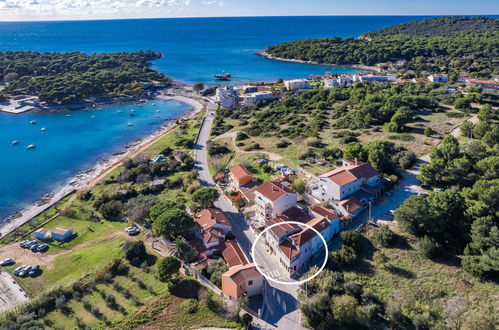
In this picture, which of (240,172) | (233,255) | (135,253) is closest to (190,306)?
(233,255)

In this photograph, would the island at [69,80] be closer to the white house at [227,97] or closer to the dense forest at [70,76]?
the dense forest at [70,76]

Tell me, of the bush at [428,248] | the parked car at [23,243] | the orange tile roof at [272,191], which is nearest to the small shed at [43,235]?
the parked car at [23,243]

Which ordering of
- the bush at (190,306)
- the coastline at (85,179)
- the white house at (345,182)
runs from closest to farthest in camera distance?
the bush at (190,306), the white house at (345,182), the coastline at (85,179)

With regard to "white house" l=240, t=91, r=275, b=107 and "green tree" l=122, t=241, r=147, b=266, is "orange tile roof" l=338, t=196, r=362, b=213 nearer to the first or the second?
"green tree" l=122, t=241, r=147, b=266

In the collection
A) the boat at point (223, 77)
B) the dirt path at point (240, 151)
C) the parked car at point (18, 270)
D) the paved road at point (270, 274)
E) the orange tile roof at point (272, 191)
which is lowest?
the parked car at point (18, 270)

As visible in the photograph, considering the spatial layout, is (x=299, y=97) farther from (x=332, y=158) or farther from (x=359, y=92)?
(x=332, y=158)

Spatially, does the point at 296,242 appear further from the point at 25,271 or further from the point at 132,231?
the point at 25,271

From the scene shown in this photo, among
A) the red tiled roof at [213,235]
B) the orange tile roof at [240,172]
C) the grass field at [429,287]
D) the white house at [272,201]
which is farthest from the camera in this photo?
the orange tile roof at [240,172]

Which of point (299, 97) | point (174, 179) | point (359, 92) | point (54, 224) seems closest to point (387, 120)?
point (359, 92)
